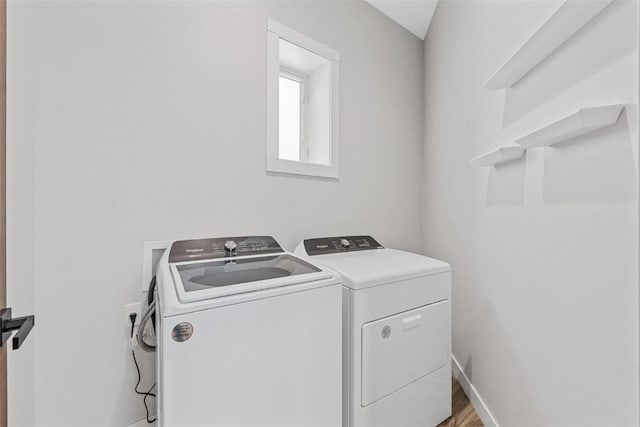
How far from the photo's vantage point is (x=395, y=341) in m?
1.19

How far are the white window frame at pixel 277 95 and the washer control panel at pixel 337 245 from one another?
1.44 feet

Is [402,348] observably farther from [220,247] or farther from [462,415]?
[220,247]

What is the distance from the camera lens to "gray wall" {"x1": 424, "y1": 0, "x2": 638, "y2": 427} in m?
0.71

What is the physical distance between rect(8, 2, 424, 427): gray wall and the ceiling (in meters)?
0.72

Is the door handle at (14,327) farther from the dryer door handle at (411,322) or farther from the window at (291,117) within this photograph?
the window at (291,117)

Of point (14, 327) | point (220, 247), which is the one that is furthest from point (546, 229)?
point (14, 327)

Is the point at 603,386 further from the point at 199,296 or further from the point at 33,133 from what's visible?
the point at 33,133

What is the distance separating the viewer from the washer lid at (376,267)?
3.69ft

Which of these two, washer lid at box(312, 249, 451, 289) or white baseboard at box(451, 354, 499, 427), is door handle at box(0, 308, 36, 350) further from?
white baseboard at box(451, 354, 499, 427)

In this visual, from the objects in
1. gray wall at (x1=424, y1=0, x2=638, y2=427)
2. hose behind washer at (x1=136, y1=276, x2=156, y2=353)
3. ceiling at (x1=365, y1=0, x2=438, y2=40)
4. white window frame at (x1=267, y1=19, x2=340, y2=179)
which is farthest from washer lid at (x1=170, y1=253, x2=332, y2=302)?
ceiling at (x1=365, y1=0, x2=438, y2=40)

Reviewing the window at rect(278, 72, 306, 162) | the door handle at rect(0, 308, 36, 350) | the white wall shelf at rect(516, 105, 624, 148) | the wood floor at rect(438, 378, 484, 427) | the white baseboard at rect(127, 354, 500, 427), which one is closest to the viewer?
the door handle at rect(0, 308, 36, 350)

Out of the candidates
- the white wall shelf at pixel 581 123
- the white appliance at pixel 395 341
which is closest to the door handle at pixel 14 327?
the white appliance at pixel 395 341

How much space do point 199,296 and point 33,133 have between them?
0.96 metres

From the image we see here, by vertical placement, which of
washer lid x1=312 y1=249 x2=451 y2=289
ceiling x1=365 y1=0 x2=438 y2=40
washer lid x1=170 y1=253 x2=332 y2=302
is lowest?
washer lid x1=312 y1=249 x2=451 y2=289
